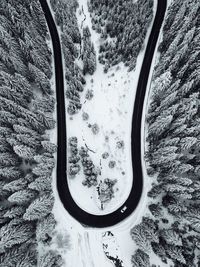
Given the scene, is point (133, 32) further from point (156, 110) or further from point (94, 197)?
point (94, 197)

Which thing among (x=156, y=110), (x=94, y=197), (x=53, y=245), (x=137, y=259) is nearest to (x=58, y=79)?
(x=156, y=110)

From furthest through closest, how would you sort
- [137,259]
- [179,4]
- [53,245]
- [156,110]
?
[179,4] → [156,110] → [53,245] → [137,259]

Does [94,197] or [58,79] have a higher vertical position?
[58,79]

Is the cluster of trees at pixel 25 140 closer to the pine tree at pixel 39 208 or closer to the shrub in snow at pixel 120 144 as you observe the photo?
the pine tree at pixel 39 208

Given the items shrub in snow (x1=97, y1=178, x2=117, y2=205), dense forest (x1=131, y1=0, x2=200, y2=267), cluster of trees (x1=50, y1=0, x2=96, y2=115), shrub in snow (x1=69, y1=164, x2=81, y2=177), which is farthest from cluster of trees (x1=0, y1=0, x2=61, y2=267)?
dense forest (x1=131, y1=0, x2=200, y2=267)

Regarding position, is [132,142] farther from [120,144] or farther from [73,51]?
[73,51]

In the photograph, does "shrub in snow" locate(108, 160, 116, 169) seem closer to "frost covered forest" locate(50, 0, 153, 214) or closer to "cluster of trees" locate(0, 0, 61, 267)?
"frost covered forest" locate(50, 0, 153, 214)
